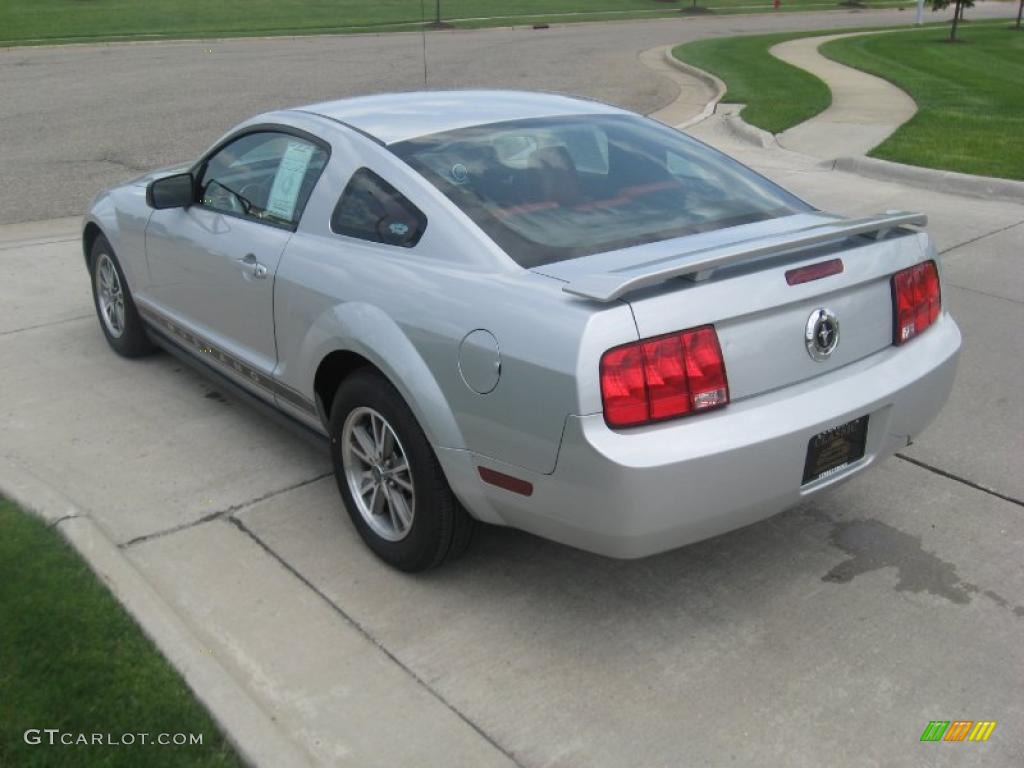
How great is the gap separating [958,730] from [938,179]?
7.32 meters

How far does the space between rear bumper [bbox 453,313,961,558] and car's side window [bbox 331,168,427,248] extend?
0.90m

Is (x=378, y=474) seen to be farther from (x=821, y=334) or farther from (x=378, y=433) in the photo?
(x=821, y=334)

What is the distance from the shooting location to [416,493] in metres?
3.53

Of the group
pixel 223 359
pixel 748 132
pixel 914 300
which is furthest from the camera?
pixel 748 132

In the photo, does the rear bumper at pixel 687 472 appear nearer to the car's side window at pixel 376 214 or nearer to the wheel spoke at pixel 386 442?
the wheel spoke at pixel 386 442

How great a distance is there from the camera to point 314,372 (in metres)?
3.95

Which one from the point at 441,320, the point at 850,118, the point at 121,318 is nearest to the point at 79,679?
the point at 441,320

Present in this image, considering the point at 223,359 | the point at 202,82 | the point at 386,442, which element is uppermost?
the point at 386,442

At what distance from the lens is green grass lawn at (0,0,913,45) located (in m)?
27.1

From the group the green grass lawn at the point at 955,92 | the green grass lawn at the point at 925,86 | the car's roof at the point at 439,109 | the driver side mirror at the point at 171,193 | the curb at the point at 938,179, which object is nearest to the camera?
the car's roof at the point at 439,109

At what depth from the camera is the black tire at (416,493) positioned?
3.47 m

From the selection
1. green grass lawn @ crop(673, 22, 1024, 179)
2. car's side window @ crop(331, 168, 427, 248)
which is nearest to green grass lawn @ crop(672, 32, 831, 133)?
green grass lawn @ crop(673, 22, 1024, 179)

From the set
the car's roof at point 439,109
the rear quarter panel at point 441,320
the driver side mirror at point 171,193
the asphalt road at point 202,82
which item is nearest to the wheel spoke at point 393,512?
the rear quarter panel at point 441,320

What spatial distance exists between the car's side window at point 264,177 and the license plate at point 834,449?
2105 millimetres
